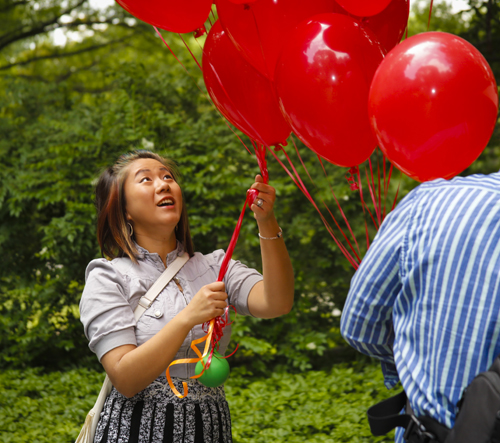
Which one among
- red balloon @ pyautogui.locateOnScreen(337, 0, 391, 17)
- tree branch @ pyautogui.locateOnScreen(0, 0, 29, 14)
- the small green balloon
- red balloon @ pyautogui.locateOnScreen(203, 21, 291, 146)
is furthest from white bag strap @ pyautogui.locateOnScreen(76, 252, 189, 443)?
tree branch @ pyautogui.locateOnScreen(0, 0, 29, 14)

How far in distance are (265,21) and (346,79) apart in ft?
1.23

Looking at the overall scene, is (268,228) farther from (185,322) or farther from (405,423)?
(405,423)

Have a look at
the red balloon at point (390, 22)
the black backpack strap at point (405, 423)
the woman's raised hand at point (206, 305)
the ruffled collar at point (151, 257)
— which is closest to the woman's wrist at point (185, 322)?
the woman's raised hand at point (206, 305)

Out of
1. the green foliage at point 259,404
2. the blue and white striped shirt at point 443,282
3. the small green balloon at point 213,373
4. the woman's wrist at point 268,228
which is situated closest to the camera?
the blue and white striped shirt at point 443,282

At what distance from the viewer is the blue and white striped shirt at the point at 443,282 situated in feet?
3.05

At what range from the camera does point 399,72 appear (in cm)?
121

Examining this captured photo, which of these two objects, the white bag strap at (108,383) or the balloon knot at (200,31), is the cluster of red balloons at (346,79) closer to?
the balloon knot at (200,31)

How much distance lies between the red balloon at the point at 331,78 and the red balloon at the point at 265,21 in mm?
133

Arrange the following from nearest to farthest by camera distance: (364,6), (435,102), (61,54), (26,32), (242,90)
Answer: (435,102), (364,6), (242,90), (26,32), (61,54)

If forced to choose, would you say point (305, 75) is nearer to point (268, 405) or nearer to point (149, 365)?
point (149, 365)

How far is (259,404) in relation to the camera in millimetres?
3764

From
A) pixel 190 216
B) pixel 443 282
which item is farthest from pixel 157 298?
pixel 190 216

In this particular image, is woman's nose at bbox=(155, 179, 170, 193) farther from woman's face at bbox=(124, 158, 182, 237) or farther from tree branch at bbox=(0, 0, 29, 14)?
tree branch at bbox=(0, 0, 29, 14)

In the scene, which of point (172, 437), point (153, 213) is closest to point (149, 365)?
point (172, 437)
